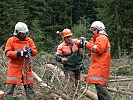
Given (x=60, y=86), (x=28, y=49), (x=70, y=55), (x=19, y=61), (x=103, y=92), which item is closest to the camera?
(x=103, y=92)

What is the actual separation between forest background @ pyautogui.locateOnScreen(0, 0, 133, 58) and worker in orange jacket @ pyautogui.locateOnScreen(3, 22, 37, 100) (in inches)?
483

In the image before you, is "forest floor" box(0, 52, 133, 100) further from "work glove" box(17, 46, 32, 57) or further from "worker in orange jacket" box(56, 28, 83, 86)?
"work glove" box(17, 46, 32, 57)

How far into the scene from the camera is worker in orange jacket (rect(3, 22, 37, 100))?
6.92 meters

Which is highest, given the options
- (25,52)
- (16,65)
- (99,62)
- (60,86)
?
(25,52)

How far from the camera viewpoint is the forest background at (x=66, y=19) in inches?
1030

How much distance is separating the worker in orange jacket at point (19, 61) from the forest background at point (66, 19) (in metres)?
12.3

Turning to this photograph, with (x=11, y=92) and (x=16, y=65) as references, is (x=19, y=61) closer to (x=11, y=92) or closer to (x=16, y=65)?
(x=16, y=65)

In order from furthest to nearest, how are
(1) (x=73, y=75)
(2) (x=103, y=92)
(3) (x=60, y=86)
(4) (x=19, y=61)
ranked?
(1) (x=73, y=75) → (3) (x=60, y=86) → (4) (x=19, y=61) → (2) (x=103, y=92)

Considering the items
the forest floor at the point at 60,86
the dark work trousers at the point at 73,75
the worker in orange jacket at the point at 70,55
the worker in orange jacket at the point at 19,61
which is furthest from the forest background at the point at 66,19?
the worker in orange jacket at the point at 19,61

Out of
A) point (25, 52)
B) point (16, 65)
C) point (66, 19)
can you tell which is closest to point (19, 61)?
point (16, 65)

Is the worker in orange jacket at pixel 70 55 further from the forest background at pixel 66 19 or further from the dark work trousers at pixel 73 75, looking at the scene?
the forest background at pixel 66 19

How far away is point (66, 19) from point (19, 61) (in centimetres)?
3207

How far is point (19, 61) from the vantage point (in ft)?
23.2

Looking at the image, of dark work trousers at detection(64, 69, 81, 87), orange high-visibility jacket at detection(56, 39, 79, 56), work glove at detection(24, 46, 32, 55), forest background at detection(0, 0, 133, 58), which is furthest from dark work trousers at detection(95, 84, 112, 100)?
forest background at detection(0, 0, 133, 58)
